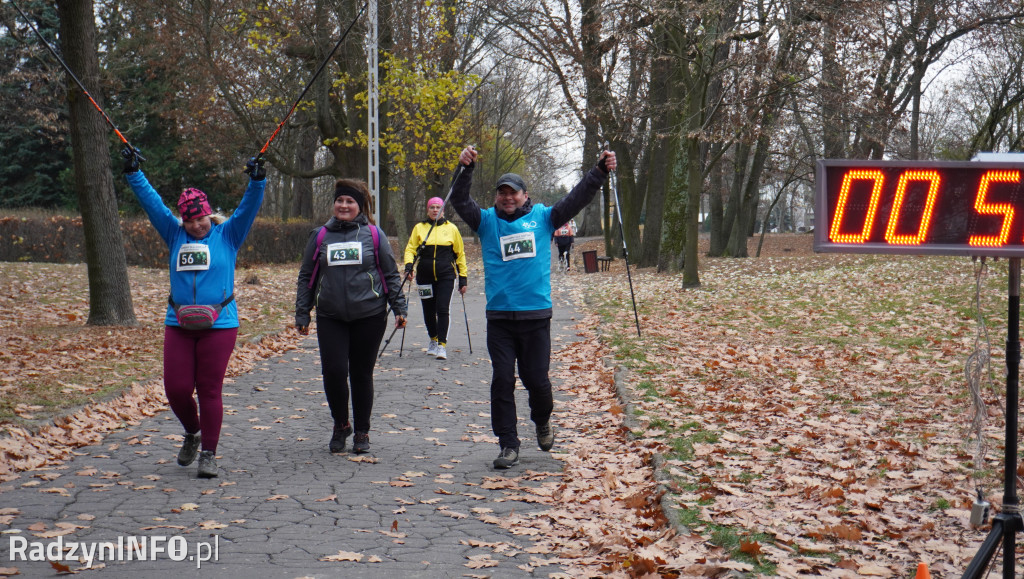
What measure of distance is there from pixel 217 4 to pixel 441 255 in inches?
706

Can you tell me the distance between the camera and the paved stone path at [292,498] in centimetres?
474

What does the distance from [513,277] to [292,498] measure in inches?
85.3

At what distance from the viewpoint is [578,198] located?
6863 millimetres

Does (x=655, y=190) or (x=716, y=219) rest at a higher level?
(x=655, y=190)

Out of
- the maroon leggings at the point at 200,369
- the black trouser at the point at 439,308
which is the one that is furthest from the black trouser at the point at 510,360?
the black trouser at the point at 439,308

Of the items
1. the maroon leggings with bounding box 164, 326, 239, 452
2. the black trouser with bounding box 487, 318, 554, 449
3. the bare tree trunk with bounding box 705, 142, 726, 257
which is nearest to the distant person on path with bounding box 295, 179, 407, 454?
the maroon leggings with bounding box 164, 326, 239, 452

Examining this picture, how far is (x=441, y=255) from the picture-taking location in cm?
1216

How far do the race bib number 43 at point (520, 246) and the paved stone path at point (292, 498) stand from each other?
1.54 meters

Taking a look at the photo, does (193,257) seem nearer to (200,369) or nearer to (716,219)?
(200,369)

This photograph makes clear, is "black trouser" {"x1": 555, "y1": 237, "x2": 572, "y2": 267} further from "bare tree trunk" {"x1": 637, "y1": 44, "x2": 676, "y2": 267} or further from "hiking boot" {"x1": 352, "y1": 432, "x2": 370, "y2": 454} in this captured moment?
"hiking boot" {"x1": 352, "y1": 432, "x2": 370, "y2": 454}

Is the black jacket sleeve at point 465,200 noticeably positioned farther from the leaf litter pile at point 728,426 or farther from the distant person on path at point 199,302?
the leaf litter pile at point 728,426

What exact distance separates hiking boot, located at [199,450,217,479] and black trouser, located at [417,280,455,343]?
595 cm

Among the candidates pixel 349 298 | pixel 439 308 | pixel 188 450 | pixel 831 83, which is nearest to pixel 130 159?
pixel 349 298

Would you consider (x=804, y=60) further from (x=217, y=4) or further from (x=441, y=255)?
(x=217, y=4)
